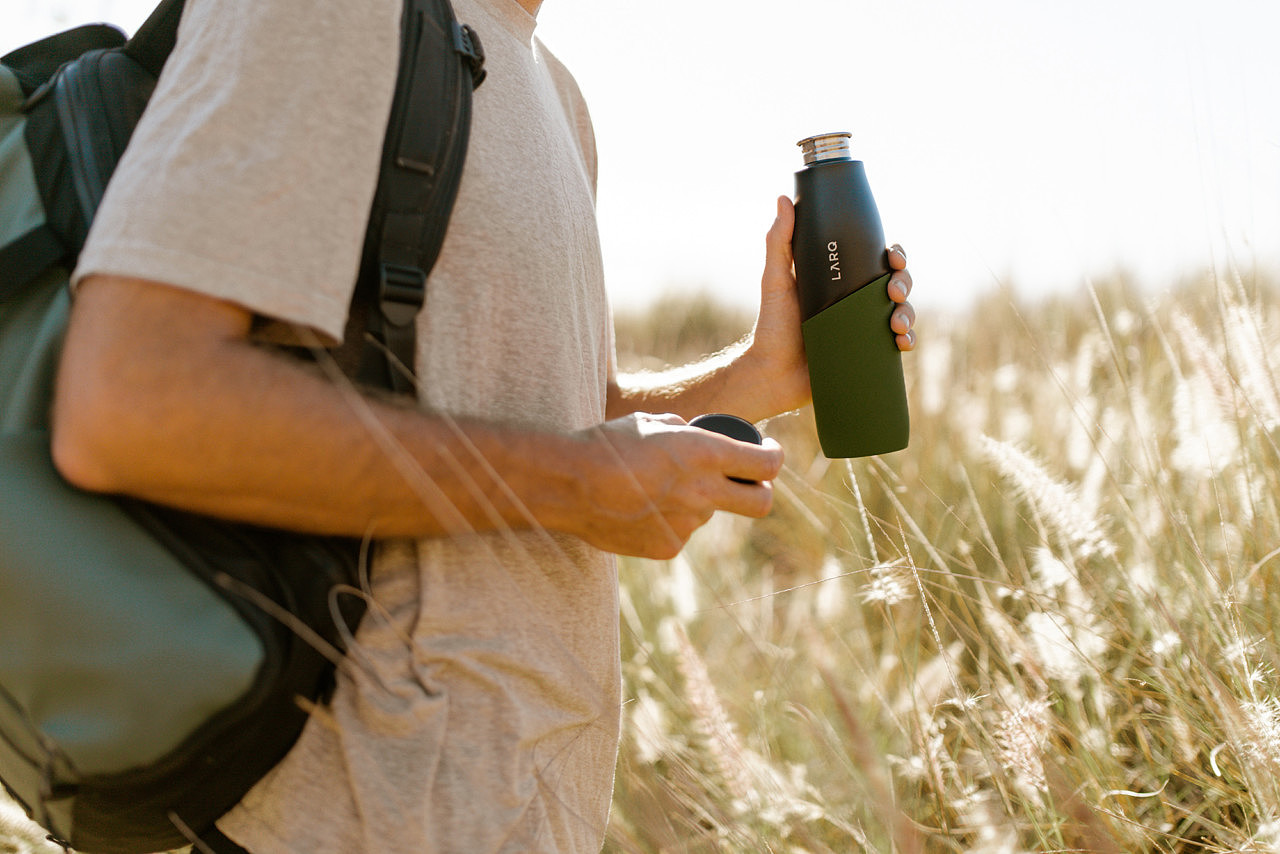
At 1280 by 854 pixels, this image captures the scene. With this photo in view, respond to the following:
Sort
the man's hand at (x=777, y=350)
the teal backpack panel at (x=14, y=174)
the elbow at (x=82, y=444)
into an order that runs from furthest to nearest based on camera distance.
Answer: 1. the man's hand at (x=777, y=350)
2. the teal backpack panel at (x=14, y=174)
3. the elbow at (x=82, y=444)

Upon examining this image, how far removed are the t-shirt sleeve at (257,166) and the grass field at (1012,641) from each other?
62 centimetres

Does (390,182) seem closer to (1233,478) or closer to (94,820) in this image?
(94,820)

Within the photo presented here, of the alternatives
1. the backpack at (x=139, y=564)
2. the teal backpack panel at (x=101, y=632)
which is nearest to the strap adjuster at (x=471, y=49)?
the backpack at (x=139, y=564)

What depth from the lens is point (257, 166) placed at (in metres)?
0.86

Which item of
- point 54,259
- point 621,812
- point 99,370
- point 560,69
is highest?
point 560,69

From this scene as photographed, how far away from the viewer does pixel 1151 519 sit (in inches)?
91.0

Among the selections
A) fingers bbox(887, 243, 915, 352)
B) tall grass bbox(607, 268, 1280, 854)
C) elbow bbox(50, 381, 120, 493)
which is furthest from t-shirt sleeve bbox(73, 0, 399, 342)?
fingers bbox(887, 243, 915, 352)

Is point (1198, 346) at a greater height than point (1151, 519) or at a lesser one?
greater

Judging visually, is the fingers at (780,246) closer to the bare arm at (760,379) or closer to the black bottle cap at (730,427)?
the bare arm at (760,379)

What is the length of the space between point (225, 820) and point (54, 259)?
2.12ft

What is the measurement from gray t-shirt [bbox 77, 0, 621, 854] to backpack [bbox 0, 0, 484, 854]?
0.18ft

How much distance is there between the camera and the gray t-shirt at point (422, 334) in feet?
2.82

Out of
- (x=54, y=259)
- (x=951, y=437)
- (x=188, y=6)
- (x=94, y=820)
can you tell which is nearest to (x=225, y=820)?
(x=94, y=820)

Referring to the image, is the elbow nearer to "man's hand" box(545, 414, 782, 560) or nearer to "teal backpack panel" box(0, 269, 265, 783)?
"teal backpack panel" box(0, 269, 265, 783)
